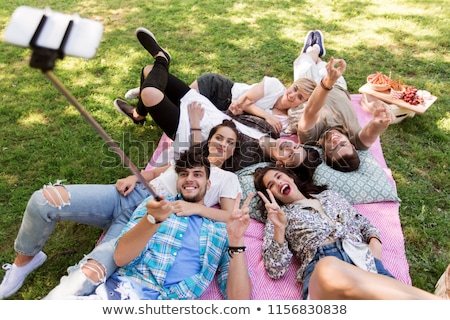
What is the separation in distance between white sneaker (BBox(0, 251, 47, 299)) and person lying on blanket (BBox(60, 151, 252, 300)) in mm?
794

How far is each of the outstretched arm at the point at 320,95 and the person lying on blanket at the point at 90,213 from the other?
1033mm

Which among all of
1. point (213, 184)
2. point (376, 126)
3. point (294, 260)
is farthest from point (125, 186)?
point (376, 126)

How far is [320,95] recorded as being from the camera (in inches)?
141

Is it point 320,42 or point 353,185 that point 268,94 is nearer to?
point 353,185

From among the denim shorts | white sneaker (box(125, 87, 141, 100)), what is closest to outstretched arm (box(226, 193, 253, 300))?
the denim shorts

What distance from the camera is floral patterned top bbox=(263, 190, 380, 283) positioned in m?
2.84

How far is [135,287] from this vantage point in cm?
257

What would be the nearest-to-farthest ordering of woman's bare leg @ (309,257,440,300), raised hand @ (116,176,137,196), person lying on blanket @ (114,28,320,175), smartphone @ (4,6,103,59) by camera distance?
1. smartphone @ (4,6,103,59)
2. woman's bare leg @ (309,257,440,300)
3. raised hand @ (116,176,137,196)
4. person lying on blanket @ (114,28,320,175)

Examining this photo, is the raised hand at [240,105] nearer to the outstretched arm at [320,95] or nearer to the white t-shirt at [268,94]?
the white t-shirt at [268,94]

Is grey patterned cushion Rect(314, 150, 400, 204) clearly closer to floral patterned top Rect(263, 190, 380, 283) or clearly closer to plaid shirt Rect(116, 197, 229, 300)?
floral patterned top Rect(263, 190, 380, 283)

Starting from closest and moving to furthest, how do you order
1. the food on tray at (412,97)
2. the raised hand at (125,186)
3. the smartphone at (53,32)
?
the smartphone at (53,32) → the raised hand at (125,186) → the food on tray at (412,97)

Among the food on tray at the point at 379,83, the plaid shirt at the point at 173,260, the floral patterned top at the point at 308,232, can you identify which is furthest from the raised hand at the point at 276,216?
the food on tray at the point at 379,83

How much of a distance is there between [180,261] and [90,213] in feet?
2.78

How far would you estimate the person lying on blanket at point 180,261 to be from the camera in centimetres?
254
